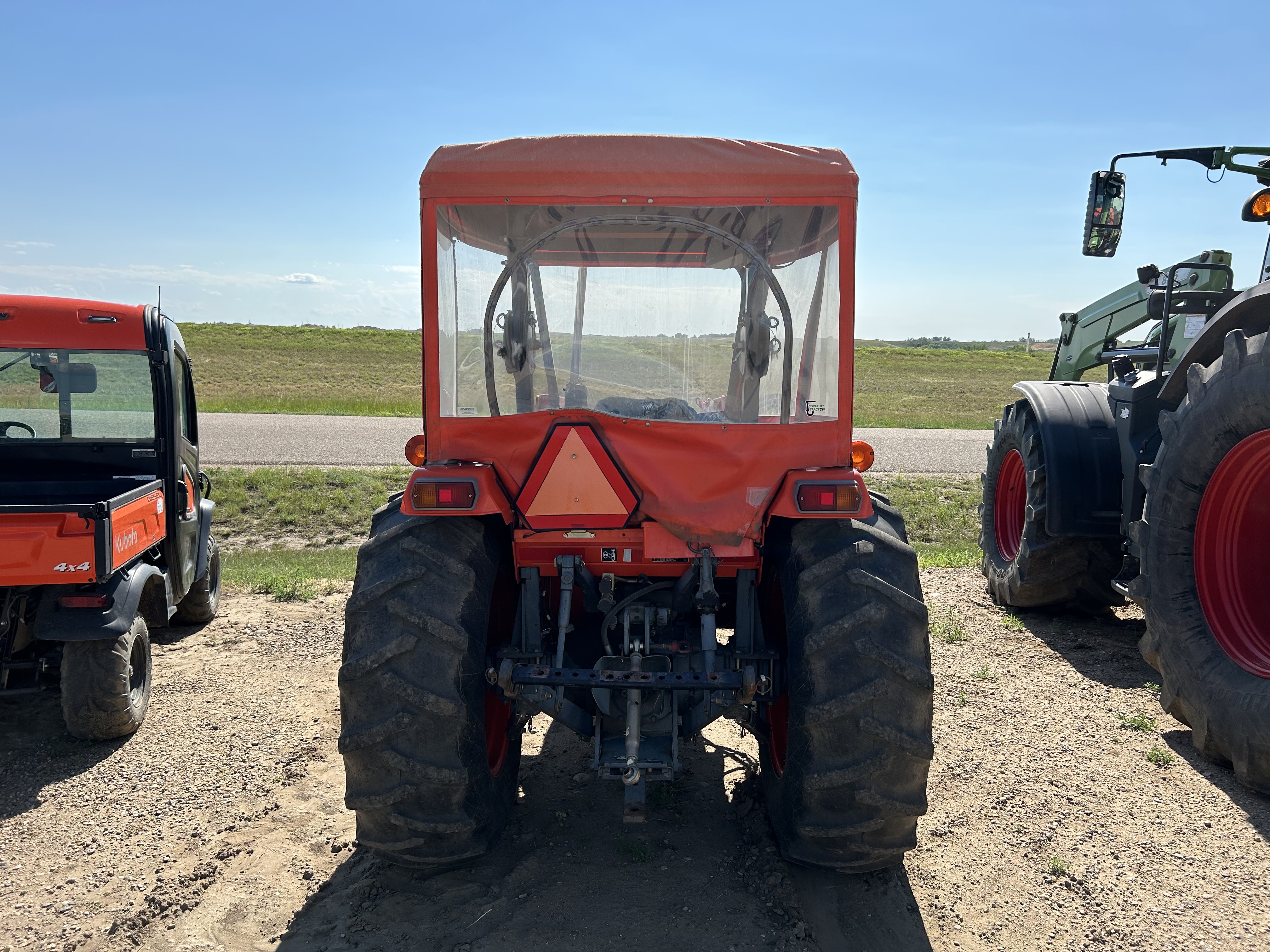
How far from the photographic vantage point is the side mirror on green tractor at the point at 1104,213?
5.91 metres

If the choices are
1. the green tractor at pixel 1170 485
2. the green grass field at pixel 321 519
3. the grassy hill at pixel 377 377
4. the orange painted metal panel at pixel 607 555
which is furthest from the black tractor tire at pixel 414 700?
the grassy hill at pixel 377 377

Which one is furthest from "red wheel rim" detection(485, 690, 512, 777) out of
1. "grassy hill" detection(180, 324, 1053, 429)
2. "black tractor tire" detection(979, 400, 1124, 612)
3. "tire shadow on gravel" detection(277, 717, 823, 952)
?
"grassy hill" detection(180, 324, 1053, 429)

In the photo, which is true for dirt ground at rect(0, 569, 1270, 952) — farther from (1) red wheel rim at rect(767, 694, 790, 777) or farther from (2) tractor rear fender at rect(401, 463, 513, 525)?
(2) tractor rear fender at rect(401, 463, 513, 525)

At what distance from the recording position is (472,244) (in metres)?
3.32

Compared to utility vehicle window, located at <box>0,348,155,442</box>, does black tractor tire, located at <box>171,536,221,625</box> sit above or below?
below

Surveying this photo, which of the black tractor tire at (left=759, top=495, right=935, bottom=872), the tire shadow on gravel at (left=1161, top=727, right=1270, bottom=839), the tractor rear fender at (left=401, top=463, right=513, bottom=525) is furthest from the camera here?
the tire shadow on gravel at (left=1161, top=727, right=1270, bottom=839)

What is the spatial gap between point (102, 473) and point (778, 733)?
14.4 feet

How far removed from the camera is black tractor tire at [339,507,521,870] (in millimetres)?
3045

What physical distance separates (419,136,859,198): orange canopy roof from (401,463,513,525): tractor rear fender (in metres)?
0.93

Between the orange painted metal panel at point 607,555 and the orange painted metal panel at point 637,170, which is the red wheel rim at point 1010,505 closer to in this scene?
the orange painted metal panel at point 607,555

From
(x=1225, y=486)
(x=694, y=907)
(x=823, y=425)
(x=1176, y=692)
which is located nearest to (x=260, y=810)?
(x=694, y=907)

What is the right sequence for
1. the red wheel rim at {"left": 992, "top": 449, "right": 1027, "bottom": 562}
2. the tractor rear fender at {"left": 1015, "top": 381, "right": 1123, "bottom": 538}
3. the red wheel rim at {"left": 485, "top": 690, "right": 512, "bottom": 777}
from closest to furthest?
the red wheel rim at {"left": 485, "top": 690, "right": 512, "bottom": 777} < the tractor rear fender at {"left": 1015, "top": 381, "right": 1123, "bottom": 538} < the red wheel rim at {"left": 992, "top": 449, "right": 1027, "bottom": 562}

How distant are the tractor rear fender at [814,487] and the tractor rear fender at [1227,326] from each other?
2.18m

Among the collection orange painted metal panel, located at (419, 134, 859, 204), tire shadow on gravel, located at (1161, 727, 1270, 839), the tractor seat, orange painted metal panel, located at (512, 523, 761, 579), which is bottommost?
tire shadow on gravel, located at (1161, 727, 1270, 839)
